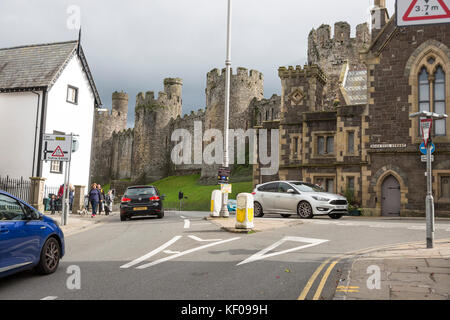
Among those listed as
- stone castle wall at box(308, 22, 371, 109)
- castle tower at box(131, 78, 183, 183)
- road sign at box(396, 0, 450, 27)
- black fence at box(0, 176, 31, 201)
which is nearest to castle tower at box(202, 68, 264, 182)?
stone castle wall at box(308, 22, 371, 109)

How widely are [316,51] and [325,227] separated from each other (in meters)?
40.0

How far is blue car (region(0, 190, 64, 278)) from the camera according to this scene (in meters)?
6.68

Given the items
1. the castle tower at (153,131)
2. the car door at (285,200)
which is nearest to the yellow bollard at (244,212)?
the car door at (285,200)

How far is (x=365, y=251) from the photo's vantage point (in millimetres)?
10016

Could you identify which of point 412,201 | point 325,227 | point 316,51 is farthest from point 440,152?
point 316,51

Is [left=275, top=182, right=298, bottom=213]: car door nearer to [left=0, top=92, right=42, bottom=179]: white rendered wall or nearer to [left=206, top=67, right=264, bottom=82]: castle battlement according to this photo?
[left=0, top=92, right=42, bottom=179]: white rendered wall

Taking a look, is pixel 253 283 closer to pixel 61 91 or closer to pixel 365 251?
pixel 365 251

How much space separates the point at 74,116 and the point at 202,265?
2228cm

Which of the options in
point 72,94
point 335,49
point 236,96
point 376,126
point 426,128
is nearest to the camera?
point 426,128

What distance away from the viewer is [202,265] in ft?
27.2

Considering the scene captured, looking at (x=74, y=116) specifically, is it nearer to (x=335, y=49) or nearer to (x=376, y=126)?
(x=376, y=126)

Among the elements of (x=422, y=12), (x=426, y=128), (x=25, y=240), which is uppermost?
(x=422, y=12)

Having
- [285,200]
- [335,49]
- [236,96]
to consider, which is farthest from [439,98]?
Result: [236,96]

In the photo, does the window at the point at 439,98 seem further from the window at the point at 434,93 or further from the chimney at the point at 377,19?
the chimney at the point at 377,19
